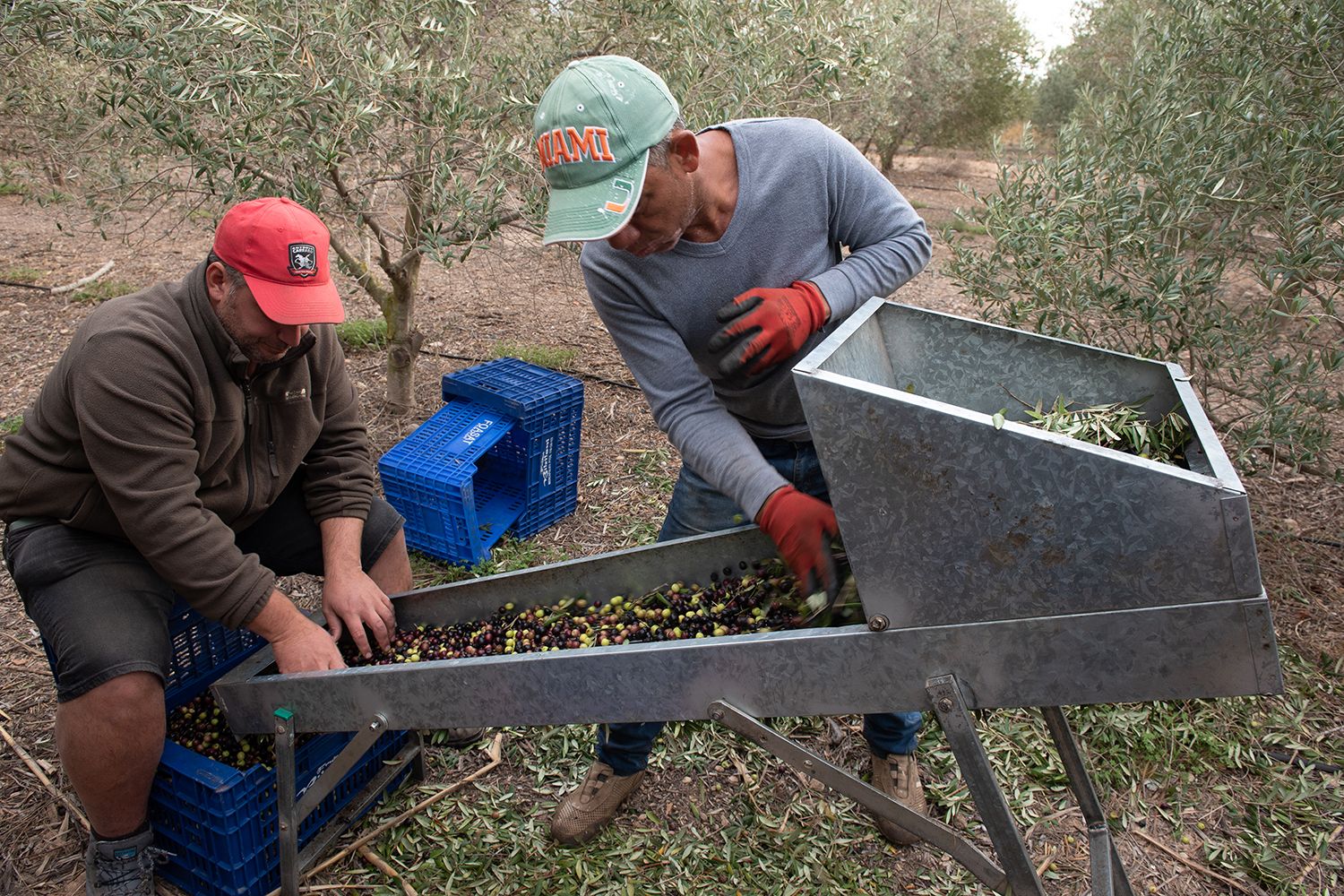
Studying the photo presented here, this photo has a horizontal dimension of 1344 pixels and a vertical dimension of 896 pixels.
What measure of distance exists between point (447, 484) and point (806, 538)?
2.46 metres

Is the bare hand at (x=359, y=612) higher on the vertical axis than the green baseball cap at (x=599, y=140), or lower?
lower

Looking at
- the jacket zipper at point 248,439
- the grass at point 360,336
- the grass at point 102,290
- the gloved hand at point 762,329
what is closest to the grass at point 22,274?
the grass at point 102,290

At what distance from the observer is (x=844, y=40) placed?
5871 mm

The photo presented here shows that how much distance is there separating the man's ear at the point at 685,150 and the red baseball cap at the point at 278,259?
3.74 ft

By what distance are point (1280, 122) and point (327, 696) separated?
4.15m

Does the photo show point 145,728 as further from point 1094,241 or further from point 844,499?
point 1094,241

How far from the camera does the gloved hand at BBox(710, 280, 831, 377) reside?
231 cm

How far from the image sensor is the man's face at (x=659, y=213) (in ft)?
7.51

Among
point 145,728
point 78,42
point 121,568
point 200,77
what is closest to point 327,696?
point 145,728

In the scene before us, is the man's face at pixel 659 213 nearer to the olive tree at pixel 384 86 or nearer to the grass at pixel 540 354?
the olive tree at pixel 384 86

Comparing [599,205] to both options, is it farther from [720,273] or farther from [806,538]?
[806,538]

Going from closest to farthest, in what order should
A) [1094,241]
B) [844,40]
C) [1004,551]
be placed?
[1004,551]
[1094,241]
[844,40]

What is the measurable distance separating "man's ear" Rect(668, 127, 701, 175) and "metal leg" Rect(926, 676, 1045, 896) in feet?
4.39

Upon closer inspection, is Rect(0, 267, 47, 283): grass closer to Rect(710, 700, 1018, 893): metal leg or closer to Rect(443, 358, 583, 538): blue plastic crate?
Rect(443, 358, 583, 538): blue plastic crate
